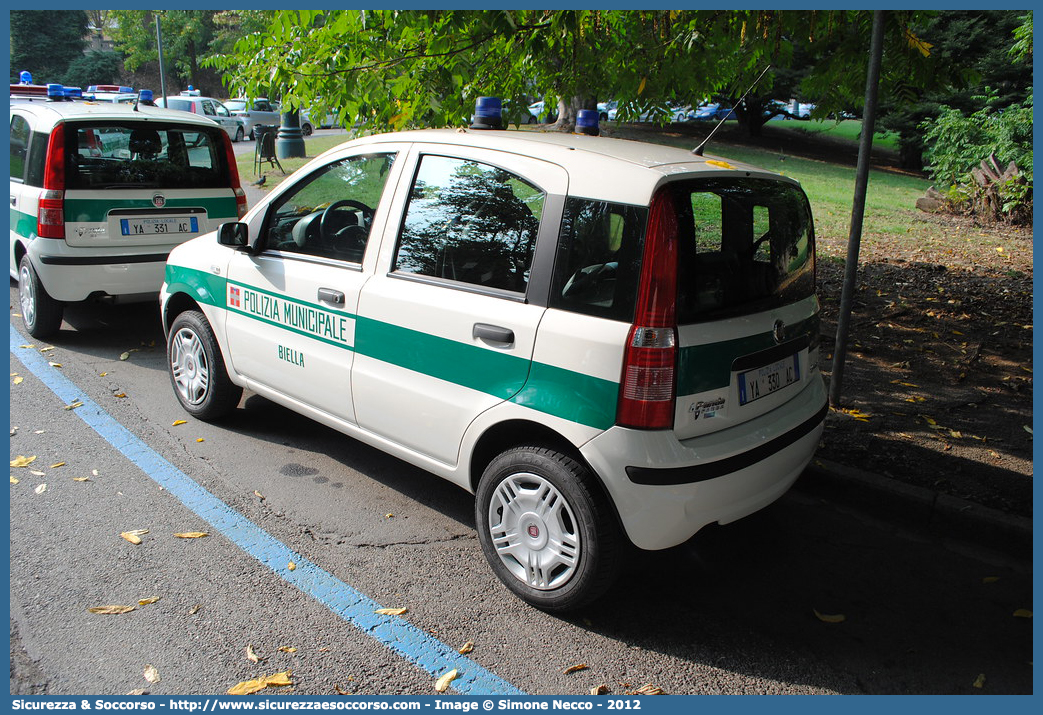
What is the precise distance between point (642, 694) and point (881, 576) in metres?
1.41

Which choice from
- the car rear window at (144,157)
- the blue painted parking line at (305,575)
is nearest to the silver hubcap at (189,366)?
the blue painted parking line at (305,575)

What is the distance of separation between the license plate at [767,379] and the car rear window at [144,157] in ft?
17.2

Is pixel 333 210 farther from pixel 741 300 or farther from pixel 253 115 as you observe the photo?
pixel 253 115

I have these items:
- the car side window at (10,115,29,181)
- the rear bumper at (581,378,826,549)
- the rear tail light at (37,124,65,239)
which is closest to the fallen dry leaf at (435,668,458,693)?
the rear bumper at (581,378,826,549)

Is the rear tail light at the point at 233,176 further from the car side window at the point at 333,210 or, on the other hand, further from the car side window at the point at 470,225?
the car side window at the point at 470,225

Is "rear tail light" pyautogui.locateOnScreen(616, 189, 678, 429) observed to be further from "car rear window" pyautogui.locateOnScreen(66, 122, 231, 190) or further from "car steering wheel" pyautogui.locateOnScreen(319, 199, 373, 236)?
"car rear window" pyautogui.locateOnScreen(66, 122, 231, 190)

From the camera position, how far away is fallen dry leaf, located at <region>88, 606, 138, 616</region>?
10.2ft

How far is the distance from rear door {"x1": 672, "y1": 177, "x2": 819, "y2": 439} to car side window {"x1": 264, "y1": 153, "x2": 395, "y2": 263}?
1587 millimetres

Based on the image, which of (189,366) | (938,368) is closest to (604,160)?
(189,366)

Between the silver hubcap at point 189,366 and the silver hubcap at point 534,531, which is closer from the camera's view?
the silver hubcap at point 534,531

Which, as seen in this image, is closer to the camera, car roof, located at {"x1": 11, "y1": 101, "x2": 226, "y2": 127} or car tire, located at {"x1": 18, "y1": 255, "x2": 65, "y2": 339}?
car roof, located at {"x1": 11, "y1": 101, "x2": 226, "y2": 127}

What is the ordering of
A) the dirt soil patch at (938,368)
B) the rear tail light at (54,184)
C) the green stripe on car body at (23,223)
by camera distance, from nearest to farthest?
1. the dirt soil patch at (938,368)
2. the rear tail light at (54,184)
3. the green stripe on car body at (23,223)

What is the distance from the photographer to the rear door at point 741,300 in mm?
2967

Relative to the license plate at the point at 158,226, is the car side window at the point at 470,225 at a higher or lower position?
higher
